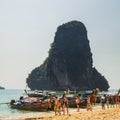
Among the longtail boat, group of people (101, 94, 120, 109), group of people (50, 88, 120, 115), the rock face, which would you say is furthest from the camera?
the rock face

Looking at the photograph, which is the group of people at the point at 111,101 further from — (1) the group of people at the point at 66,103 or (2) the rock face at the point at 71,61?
(2) the rock face at the point at 71,61

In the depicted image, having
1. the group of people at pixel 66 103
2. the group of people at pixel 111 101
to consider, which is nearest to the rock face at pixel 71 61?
the group of people at pixel 111 101

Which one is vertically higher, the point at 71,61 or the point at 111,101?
the point at 71,61

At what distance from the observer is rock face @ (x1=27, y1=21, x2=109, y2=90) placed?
152 metres

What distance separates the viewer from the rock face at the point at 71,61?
497 ft

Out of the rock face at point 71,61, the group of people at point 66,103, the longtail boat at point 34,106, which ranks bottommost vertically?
the longtail boat at point 34,106

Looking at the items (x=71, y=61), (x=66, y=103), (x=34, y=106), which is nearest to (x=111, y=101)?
(x=34, y=106)

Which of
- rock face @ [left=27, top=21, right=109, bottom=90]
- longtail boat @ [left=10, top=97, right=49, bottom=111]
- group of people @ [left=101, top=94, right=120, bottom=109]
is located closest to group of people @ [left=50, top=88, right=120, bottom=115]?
group of people @ [left=101, top=94, right=120, bottom=109]

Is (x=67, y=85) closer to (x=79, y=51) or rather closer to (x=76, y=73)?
(x=76, y=73)

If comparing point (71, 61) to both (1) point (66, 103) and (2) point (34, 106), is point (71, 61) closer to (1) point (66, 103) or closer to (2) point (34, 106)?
(2) point (34, 106)

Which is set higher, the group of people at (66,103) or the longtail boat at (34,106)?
the group of people at (66,103)

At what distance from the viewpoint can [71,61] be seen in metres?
156

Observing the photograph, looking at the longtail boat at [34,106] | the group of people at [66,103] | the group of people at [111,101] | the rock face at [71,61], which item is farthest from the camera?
the rock face at [71,61]

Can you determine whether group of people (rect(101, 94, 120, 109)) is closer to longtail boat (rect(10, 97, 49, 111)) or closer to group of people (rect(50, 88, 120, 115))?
group of people (rect(50, 88, 120, 115))
